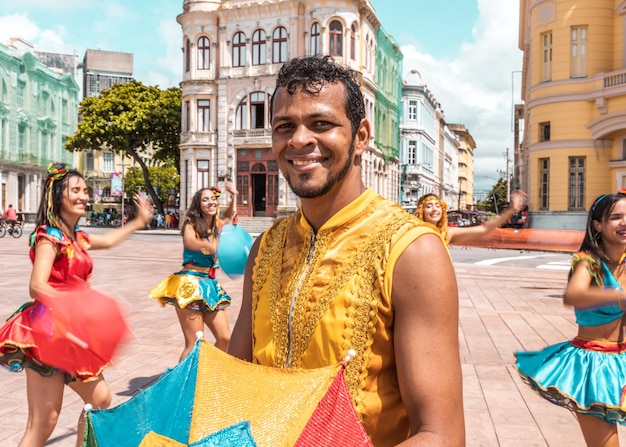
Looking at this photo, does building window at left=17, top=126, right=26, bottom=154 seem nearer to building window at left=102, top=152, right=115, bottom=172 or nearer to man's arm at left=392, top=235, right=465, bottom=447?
building window at left=102, top=152, right=115, bottom=172

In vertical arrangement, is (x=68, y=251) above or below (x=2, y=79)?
below

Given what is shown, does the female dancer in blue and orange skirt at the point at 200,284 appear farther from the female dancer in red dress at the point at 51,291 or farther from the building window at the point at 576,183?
the building window at the point at 576,183

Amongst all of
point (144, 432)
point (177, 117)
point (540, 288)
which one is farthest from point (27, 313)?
point (177, 117)

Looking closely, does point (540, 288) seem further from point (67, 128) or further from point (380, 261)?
point (67, 128)

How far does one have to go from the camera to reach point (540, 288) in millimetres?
13664

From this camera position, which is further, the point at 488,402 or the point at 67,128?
the point at 67,128

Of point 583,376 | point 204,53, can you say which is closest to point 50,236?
point 583,376

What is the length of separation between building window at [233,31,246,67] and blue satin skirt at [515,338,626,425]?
3861 centimetres

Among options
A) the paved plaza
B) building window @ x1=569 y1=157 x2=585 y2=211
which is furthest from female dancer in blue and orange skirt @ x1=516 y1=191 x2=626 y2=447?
building window @ x1=569 y1=157 x2=585 y2=211

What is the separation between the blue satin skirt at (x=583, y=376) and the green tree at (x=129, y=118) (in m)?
40.1

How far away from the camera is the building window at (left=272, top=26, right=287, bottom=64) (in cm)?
3969

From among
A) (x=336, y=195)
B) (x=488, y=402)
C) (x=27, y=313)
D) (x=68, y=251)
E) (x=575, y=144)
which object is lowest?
(x=488, y=402)

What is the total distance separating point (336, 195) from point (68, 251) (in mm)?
2620

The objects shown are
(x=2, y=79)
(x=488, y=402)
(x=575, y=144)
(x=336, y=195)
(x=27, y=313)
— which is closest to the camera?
(x=336, y=195)
